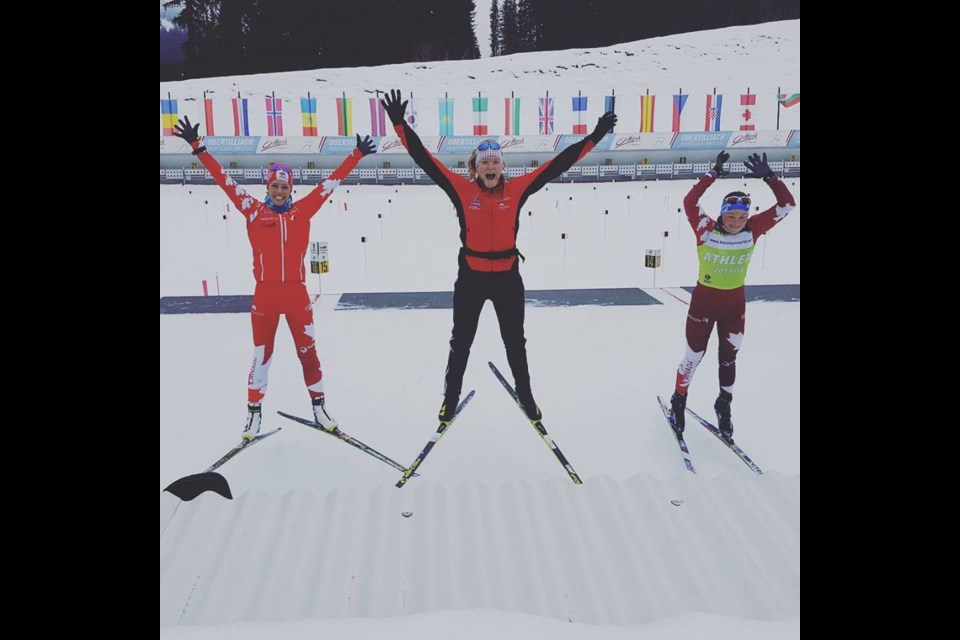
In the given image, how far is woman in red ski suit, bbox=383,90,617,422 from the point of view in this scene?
156 inches

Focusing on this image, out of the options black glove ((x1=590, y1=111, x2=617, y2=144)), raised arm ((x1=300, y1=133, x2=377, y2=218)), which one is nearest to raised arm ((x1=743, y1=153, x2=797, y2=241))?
black glove ((x1=590, y1=111, x2=617, y2=144))

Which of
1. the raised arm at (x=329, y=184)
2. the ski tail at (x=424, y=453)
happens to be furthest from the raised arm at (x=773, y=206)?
the raised arm at (x=329, y=184)

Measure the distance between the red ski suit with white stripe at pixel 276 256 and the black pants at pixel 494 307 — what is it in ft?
3.32

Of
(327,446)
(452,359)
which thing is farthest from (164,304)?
(452,359)

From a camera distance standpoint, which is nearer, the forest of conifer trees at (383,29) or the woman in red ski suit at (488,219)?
the woman in red ski suit at (488,219)

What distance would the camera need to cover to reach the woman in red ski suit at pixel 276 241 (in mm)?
4031

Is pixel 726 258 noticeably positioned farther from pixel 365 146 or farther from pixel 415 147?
pixel 365 146

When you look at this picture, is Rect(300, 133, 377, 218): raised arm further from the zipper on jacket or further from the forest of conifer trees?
the forest of conifer trees

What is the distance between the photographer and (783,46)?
42.2m

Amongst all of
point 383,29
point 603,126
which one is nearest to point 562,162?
point 603,126

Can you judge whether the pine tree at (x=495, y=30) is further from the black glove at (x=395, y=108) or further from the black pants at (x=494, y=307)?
the black pants at (x=494, y=307)

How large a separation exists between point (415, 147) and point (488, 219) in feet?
A: 2.12

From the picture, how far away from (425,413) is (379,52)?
3627 centimetres

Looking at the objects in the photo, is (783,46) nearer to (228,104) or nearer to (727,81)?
(727,81)
